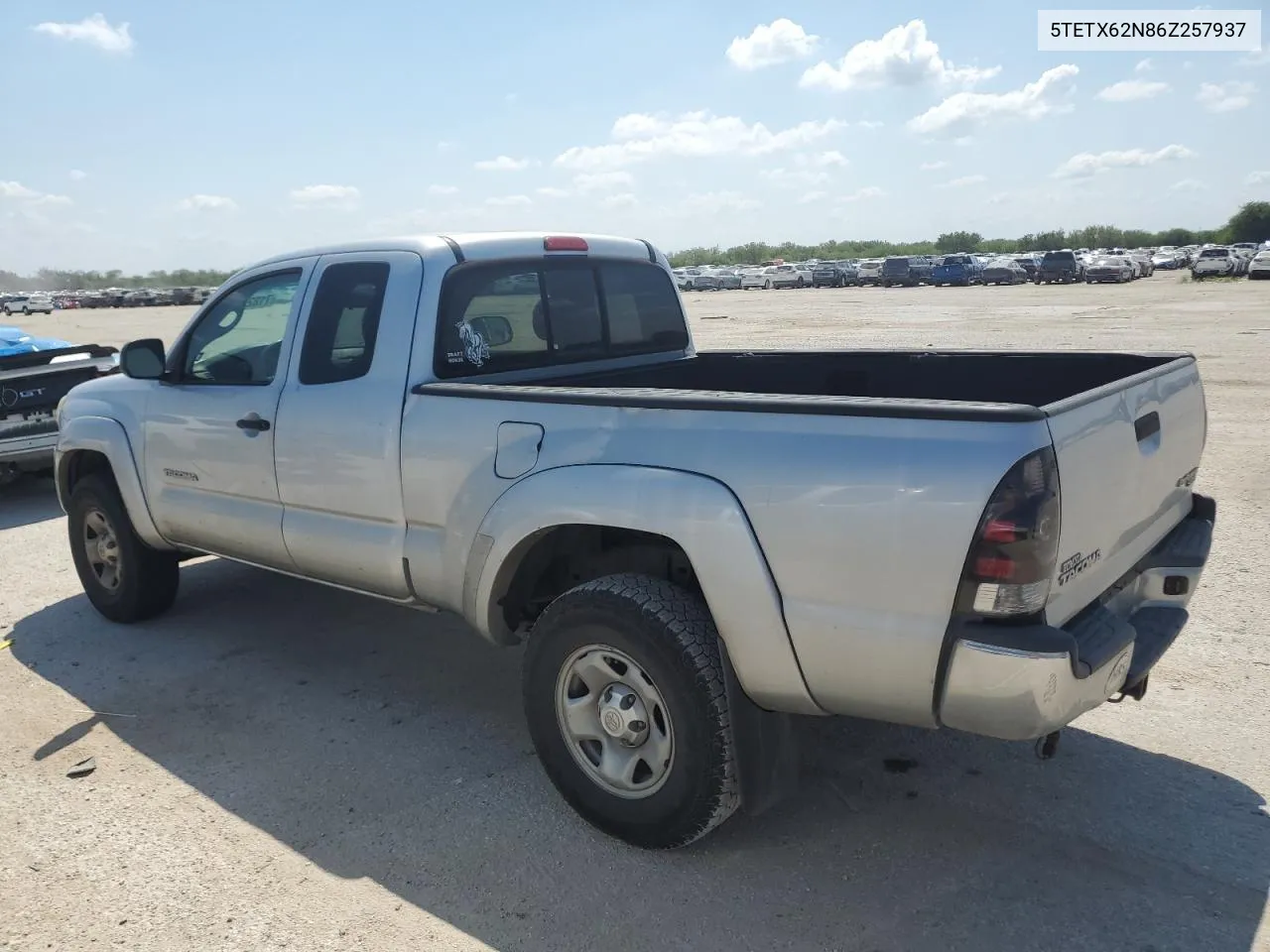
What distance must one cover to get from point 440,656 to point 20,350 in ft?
21.6

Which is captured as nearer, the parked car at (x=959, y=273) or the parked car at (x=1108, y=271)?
the parked car at (x=1108, y=271)

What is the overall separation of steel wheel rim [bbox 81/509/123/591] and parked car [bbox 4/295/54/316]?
7166 cm

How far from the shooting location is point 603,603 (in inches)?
124

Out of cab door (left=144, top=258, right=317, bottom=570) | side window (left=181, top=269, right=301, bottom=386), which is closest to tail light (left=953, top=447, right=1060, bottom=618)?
cab door (left=144, top=258, right=317, bottom=570)

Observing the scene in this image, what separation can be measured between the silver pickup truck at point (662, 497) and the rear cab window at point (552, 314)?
0.05ft

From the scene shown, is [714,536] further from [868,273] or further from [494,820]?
[868,273]

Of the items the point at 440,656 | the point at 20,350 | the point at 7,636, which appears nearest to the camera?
the point at 440,656

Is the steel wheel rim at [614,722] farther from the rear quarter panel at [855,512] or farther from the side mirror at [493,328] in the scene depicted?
the side mirror at [493,328]

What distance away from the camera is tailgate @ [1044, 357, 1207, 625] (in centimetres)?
263

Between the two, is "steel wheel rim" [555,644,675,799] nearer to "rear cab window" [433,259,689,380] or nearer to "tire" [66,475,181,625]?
"rear cab window" [433,259,689,380]

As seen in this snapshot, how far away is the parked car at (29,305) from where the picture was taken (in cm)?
6819

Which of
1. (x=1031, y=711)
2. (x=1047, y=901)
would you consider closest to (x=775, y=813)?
(x=1047, y=901)

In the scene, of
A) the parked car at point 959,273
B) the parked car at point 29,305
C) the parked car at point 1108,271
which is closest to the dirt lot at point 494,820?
the parked car at point 1108,271

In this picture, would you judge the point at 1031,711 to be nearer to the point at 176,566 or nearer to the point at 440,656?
the point at 440,656
